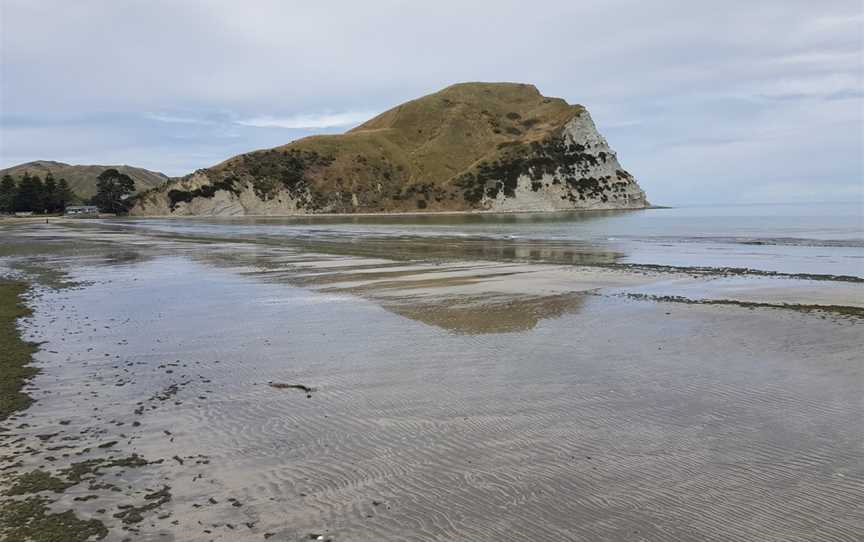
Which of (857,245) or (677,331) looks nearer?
(677,331)

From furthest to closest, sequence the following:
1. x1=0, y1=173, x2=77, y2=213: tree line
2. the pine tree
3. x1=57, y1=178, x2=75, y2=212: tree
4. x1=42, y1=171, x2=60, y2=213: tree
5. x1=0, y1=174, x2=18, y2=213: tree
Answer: x1=57, y1=178, x2=75, y2=212: tree
x1=42, y1=171, x2=60, y2=213: tree
the pine tree
x1=0, y1=174, x2=18, y2=213: tree
x1=0, y1=173, x2=77, y2=213: tree line

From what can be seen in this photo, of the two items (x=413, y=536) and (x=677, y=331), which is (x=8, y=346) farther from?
(x=677, y=331)

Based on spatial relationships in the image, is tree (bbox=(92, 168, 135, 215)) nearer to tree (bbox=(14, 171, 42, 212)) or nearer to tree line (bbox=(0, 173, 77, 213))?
tree line (bbox=(0, 173, 77, 213))

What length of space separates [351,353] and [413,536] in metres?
6.43

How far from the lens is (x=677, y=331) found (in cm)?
1279

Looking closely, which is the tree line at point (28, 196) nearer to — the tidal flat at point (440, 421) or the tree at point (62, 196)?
the tree at point (62, 196)

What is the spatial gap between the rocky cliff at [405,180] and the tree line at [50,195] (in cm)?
788

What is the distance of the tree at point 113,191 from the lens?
15688cm

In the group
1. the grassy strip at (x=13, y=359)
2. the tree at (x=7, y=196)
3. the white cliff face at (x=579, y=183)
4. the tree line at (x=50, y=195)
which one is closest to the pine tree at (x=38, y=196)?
the tree line at (x=50, y=195)

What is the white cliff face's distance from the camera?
546ft

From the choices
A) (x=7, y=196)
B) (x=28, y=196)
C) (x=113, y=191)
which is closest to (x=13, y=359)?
(x=28, y=196)

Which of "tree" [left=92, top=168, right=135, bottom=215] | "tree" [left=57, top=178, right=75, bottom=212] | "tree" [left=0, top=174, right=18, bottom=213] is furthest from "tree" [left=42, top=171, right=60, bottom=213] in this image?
"tree" [left=92, top=168, right=135, bottom=215]

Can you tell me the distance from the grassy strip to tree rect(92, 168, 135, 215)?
525 ft

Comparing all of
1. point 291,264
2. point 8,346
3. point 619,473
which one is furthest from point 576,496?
point 291,264
